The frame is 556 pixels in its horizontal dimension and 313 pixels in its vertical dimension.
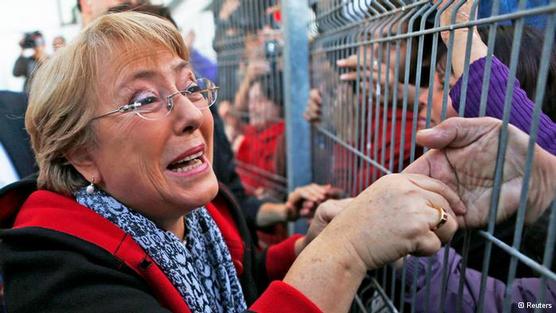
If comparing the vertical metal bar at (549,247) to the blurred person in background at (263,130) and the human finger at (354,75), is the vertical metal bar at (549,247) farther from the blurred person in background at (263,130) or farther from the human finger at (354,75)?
the blurred person in background at (263,130)

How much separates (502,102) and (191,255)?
82cm

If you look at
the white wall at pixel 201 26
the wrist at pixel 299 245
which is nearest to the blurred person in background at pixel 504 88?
the wrist at pixel 299 245

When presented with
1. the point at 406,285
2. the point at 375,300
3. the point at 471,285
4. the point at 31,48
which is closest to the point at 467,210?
the point at 471,285

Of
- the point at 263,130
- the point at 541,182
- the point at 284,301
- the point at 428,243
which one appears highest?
the point at 541,182

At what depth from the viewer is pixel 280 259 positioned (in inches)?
54.9

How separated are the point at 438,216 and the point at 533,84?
0.29 metres

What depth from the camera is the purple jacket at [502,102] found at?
0.68 metres

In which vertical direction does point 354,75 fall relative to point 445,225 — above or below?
above

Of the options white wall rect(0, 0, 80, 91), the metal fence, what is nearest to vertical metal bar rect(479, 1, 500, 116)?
the metal fence

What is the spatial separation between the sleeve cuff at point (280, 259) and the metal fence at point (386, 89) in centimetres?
26

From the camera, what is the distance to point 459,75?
0.75 m

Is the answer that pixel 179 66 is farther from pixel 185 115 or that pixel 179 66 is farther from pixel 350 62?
pixel 350 62

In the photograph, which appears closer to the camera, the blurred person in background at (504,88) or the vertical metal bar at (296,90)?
the blurred person in background at (504,88)

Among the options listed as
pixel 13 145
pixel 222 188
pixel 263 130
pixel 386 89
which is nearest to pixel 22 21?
pixel 263 130
